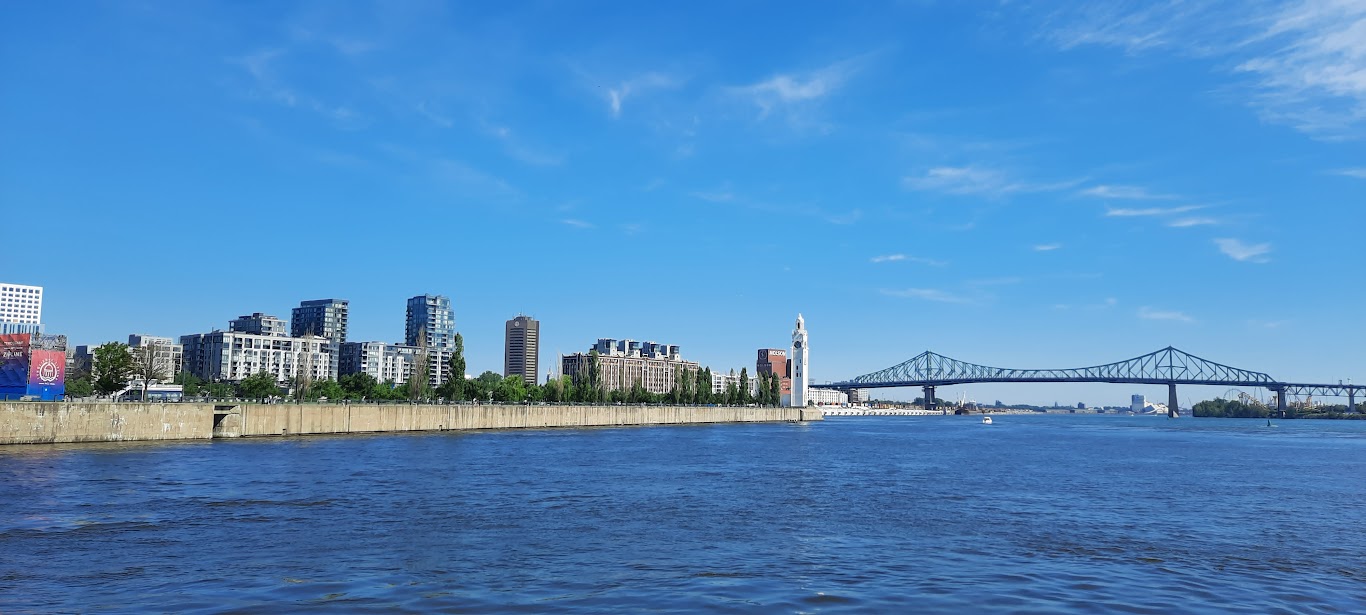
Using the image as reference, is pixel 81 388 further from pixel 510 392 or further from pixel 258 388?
pixel 510 392

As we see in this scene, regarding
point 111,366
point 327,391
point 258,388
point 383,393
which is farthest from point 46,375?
point 383,393

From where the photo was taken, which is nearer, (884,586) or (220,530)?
(884,586)

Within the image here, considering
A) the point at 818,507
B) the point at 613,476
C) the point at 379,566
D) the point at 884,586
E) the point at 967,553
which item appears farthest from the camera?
the point at 613,476

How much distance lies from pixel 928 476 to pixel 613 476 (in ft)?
64.8

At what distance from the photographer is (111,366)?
3524 inches

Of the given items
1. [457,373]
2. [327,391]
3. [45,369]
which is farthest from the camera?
[327,391]

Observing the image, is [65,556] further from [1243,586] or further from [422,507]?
[1243,586]

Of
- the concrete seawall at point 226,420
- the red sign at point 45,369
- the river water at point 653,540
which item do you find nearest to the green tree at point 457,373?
the concrete seawall at point 226,420

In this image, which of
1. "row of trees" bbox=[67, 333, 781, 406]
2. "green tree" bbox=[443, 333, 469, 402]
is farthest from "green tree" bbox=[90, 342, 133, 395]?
"green tree" bbox=[443, 333, 469, 402]

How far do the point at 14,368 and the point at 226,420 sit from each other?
1750 cm

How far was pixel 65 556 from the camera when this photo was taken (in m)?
24.5

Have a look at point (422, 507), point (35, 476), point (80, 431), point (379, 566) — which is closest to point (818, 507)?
point (422, 507)

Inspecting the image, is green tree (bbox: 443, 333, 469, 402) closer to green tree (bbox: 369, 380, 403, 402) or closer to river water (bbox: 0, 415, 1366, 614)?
green tree (bbox: 369, 380, 403, 402)

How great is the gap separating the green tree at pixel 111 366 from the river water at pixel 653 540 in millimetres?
35310
